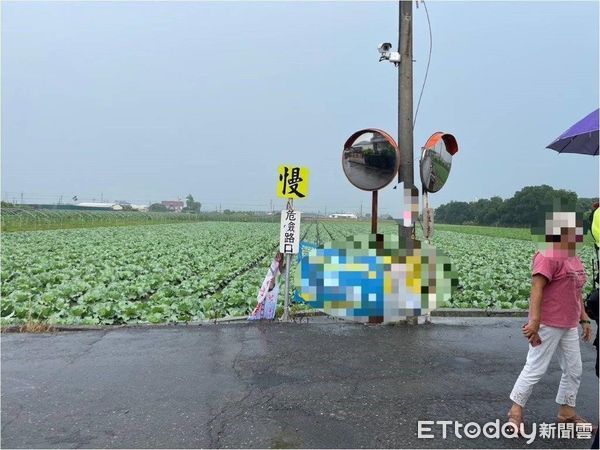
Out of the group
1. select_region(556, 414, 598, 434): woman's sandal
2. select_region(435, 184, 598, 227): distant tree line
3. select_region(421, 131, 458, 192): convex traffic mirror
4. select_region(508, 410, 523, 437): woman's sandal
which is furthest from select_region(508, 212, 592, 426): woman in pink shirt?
select_region(435, 184, 598, 227): distant tree line

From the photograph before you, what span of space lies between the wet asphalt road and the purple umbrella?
2.35 meters

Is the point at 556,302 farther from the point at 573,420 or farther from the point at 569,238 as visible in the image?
the point at 573,420

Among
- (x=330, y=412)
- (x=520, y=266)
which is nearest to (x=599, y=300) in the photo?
(x=330, y=412)

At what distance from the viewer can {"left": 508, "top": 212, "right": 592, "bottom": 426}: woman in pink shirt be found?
10.7ft

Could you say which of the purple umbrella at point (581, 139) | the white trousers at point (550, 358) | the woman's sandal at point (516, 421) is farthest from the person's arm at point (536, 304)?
the purple umbrella at point (581, 139)

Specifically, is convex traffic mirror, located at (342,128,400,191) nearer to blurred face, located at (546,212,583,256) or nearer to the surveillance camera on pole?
A: the surveillance camera on pole

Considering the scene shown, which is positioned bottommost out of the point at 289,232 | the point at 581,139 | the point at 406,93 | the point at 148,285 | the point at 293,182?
the point at 148,285

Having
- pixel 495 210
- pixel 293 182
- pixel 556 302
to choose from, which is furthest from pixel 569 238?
pixel 495 210

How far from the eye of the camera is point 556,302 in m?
3.30

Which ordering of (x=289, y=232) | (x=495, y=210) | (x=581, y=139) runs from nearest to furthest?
(x=581, y=139) < (x=289, y=232) < (x=495, y=210)

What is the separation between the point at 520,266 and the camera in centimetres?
1453

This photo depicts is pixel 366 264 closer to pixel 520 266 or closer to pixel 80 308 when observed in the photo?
pixel 80 308

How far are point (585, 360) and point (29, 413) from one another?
5.48 meters

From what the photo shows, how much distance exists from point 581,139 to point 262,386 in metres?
4.30
